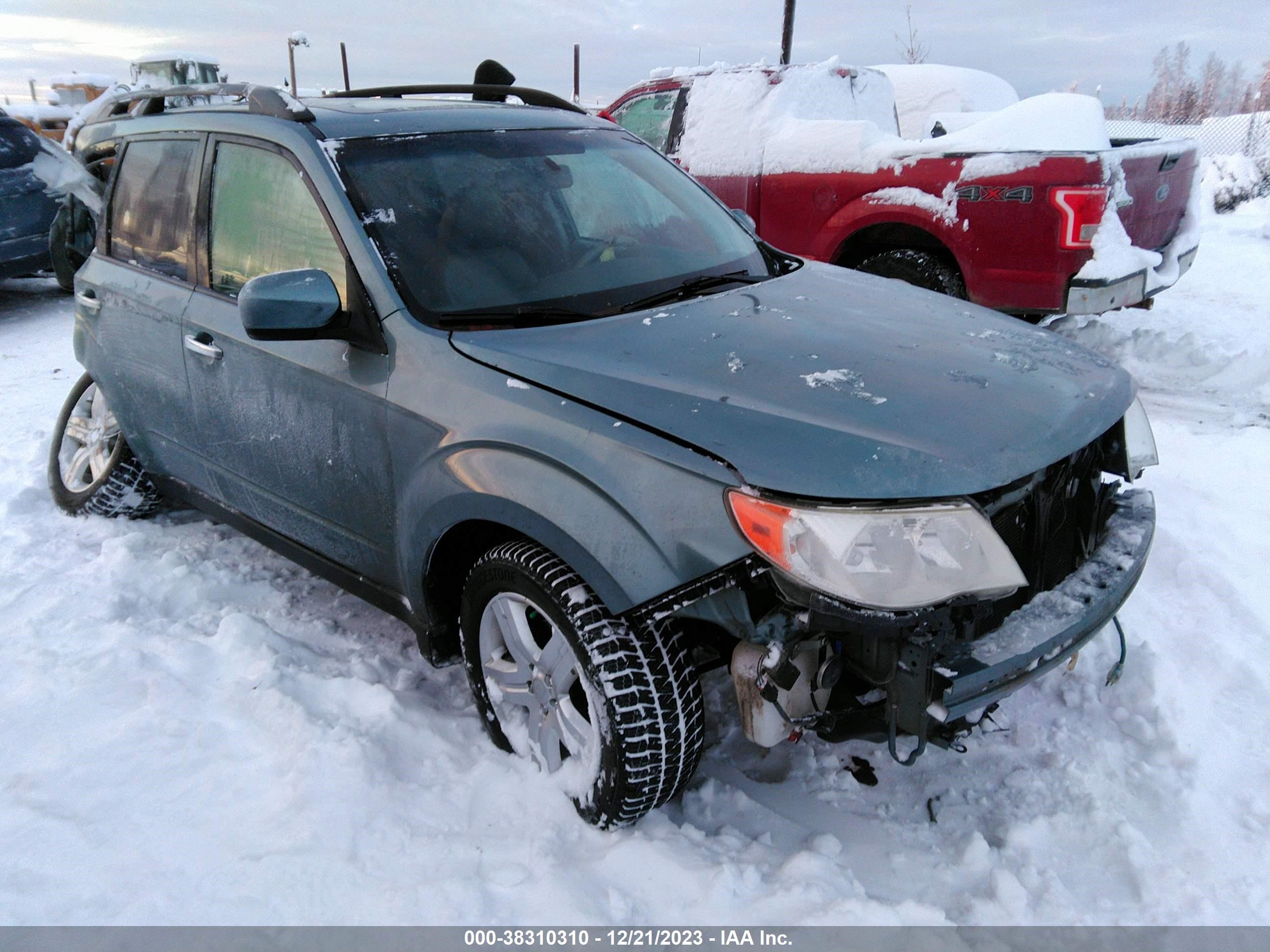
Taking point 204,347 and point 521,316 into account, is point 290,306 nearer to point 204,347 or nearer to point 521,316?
point 521,316

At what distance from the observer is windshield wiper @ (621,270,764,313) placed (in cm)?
261

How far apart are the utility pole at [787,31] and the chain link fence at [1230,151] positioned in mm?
6229

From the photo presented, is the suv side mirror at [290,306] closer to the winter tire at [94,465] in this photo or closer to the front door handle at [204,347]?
the front door handle at [204,347]

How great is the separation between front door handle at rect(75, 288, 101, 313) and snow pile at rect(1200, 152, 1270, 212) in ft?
45.1

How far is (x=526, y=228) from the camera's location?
274cm

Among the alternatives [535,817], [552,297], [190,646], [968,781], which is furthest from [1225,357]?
[190,646]

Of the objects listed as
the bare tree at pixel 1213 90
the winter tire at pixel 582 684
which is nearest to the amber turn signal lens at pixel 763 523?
the winter tire at pixel 582 684

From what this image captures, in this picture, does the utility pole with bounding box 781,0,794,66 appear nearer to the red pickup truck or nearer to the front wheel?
the red pickup truck

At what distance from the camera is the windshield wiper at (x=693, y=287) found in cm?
261

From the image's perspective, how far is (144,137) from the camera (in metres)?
3.53

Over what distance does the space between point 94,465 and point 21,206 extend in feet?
16.5

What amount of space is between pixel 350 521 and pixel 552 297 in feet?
3.01

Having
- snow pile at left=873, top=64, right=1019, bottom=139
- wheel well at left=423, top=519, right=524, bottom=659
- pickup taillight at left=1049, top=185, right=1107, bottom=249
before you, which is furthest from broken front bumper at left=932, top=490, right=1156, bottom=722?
snow pile at left=873, top=64, right=1019, bottom=139

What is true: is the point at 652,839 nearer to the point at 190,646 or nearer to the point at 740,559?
the point at 740,559
